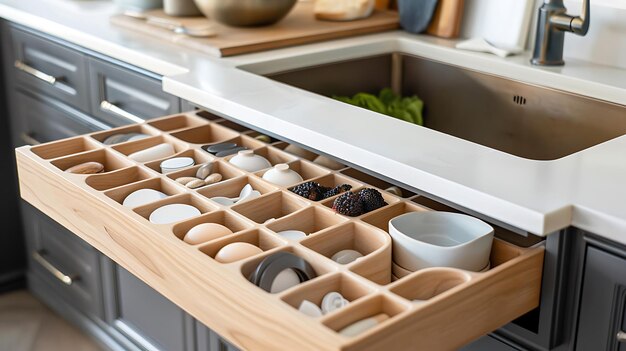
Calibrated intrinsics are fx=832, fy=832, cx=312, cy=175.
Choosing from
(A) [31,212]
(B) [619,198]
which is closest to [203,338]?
(B) [619,198]

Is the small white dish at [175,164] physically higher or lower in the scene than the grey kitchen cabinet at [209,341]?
higher

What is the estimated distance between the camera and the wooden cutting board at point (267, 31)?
2.03 m

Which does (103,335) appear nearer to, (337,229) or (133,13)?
(133,13)

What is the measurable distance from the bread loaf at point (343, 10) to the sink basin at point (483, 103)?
19 cm

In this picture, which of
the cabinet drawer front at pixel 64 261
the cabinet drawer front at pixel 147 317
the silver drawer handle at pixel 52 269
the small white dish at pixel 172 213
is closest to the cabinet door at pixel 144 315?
the cabinet drawer front at pixel 147 317

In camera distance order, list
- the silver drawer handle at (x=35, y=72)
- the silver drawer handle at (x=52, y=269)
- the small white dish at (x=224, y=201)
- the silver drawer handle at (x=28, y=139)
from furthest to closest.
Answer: the silver drawer handle at (x=28, y=139)
the silver drawer handle at (x=52, y=269)
the silver drawer handle at (x=35, y=72)
the small white dish at (x=224, y=201)

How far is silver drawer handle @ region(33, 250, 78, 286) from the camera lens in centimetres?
252

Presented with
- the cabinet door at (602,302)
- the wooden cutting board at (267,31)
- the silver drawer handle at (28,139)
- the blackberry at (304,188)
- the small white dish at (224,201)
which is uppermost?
the wooden cutting board at (267,31)

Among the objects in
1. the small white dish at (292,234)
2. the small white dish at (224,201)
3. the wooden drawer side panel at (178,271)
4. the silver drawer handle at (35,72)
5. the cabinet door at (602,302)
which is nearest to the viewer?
the wooden drawer side panel at (178,271)

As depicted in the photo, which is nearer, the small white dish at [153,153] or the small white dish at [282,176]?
the small white dish at [282,176]

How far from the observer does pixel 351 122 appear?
151 centimetres

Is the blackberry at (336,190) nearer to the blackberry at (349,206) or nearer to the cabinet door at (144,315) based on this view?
the blackberry at (349,206)

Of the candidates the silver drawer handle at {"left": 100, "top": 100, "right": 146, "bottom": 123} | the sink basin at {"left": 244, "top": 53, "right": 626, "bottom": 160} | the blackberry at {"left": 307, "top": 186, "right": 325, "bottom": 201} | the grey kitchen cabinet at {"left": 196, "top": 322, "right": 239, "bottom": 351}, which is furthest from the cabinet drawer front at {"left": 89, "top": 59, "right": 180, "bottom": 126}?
the blackberry at {"left": 307, "top": 186, "right": 325, "bottom": 201}

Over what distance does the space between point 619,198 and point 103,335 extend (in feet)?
5.56
